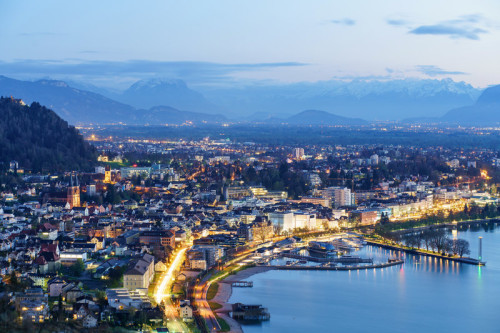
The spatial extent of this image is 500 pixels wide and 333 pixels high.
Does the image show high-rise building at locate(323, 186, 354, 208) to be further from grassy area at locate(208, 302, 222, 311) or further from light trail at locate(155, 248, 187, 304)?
grassy area at locate(208, 302, 222, 311)

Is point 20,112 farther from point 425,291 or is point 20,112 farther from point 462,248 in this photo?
point 425,291

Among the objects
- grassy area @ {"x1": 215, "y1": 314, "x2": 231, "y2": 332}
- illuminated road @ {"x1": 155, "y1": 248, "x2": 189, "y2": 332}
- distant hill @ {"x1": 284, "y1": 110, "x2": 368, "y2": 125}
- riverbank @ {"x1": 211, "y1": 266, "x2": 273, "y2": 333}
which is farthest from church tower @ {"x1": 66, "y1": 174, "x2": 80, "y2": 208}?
distant hill @ {"x1": 284, "y1": 110, "x2": 368, "y2": 125}

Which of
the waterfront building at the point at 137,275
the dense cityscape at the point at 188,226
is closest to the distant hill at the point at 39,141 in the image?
the dense cityscape at the point at 188,226

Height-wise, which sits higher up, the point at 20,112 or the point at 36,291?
the point at 20,112

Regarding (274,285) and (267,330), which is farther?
(274,285)

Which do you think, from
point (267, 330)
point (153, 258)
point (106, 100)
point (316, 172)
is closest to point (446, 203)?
point (316, 172)

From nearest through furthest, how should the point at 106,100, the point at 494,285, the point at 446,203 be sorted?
the point at 494,285, the point at 446,203, the point at 106,100

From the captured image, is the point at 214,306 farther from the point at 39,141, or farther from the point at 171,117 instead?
the point at 171,117
